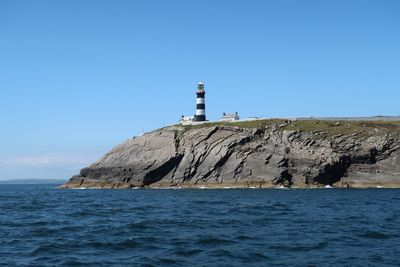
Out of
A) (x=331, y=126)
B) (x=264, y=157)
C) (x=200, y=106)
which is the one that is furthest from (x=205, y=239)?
(x=200, y=106)

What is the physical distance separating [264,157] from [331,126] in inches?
729

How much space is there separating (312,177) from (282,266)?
3260 inches

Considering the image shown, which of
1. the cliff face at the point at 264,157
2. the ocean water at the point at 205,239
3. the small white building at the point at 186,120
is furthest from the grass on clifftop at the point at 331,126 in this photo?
the ocean water at the point at 205,239

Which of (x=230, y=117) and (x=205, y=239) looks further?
(x=230, y=117)

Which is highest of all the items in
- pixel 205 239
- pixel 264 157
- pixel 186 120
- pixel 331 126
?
pixel 186 120

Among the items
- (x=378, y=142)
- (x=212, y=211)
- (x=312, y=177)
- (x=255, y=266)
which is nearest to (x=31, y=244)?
(x=255, y=266)

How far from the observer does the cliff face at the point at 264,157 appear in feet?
338

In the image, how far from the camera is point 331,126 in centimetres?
11362

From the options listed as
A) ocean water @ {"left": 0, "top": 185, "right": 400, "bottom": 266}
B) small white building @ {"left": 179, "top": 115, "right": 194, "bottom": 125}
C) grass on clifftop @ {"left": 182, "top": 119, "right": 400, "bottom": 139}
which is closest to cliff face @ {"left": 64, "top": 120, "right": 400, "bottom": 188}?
grass on clifftop @ {"left": 182, "top": 119, "right": 400, "bottom": 139}

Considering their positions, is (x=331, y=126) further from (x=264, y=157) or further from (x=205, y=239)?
(x=205, y=239)

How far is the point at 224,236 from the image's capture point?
3088 cm

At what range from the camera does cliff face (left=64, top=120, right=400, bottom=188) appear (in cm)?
10312

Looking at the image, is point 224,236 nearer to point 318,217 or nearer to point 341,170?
point 318,217

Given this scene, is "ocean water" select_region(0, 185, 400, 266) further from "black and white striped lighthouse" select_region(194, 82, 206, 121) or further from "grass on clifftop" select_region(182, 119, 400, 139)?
"black and white striped lighthouse" select_region(194, 82, 206, 121)
